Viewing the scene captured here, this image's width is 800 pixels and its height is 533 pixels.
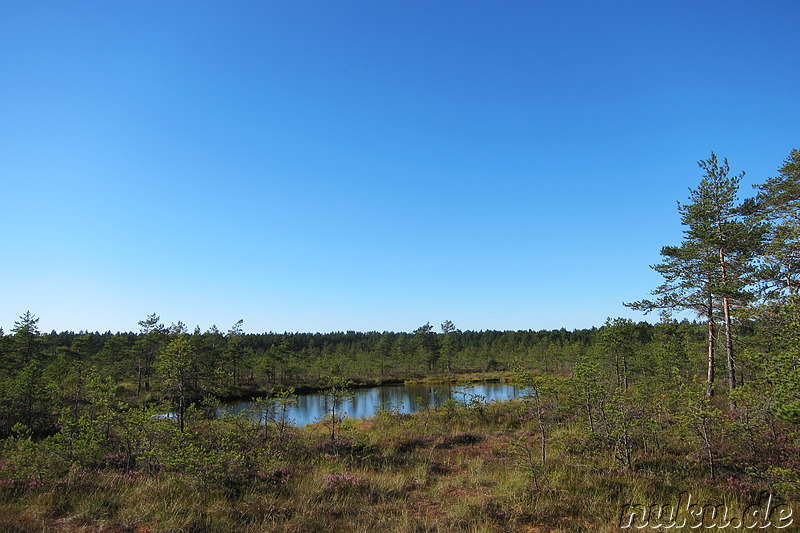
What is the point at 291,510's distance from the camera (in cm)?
781

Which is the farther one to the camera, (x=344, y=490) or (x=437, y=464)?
(x=437, y=464)

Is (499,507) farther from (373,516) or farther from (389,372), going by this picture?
(389,372)

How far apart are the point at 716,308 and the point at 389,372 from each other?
2761 inches

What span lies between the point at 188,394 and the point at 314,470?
4.57m

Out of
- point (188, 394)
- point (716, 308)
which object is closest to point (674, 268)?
point (716, 308)

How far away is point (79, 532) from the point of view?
641 cm

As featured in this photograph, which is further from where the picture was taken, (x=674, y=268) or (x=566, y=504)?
(x=674, y=268)

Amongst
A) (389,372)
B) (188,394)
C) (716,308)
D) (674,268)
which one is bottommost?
(389,372)

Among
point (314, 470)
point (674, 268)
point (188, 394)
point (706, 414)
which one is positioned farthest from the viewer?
point (674, 268)

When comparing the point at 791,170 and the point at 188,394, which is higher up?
the point at 791,170

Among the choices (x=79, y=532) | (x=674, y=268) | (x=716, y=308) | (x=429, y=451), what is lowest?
(x=429, y=451)

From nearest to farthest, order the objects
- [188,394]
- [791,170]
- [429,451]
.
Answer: [188,394]
[429,451]
[791,170]

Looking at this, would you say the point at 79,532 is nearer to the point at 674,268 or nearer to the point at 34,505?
the point at 34,505

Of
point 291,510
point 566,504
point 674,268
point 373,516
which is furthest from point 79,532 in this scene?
point 674,268
